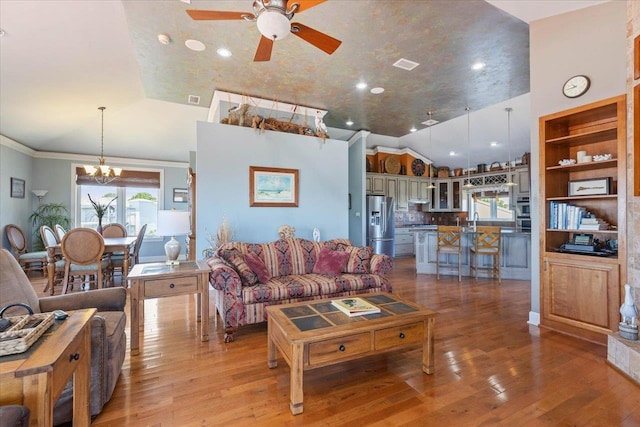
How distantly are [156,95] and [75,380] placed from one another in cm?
497

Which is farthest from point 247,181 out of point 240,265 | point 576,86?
point 576,86

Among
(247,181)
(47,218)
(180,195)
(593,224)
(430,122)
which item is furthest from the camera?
(180,195)

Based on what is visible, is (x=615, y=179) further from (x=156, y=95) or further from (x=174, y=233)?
(x=156, y=95)

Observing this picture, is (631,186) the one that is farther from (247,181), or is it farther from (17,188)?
(17,188)

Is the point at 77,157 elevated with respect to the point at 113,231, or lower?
elevated

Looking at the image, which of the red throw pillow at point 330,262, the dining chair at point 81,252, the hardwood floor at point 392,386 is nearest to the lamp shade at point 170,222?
the hardwood floor at point 392,386

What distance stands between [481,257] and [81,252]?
6.55 m

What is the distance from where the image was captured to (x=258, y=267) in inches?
121

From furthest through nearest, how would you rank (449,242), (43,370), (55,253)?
(449,242)
(55,253)
(43,370)

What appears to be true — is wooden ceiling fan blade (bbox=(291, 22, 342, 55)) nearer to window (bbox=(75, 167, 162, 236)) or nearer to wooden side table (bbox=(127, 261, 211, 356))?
wooden side table (bbox=(127, 261, 211, 356))

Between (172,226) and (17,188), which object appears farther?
(17,188)

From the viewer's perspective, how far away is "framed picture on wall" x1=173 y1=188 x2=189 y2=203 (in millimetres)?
7590

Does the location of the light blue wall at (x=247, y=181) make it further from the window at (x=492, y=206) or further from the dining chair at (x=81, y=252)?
the window at (x=492, y=206)

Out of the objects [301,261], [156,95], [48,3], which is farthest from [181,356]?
[156,95]
